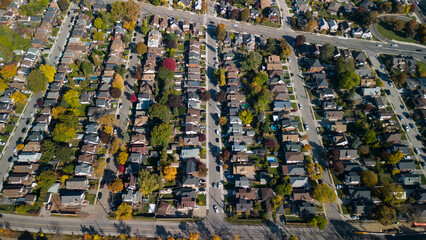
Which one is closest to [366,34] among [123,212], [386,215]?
[386,215]

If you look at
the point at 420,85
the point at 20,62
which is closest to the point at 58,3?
the point at 20,62

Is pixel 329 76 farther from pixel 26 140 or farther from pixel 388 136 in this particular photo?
pixel 26 140

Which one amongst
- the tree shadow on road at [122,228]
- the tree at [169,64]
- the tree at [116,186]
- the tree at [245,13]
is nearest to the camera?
the tree shadow on road at [122,228]

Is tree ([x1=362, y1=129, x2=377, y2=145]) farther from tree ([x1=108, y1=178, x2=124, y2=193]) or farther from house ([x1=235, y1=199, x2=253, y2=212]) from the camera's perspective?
tree ([x1=108, y1=178, x2=124, y2=193])

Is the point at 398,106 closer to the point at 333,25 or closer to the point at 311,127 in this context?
the point at 311,127

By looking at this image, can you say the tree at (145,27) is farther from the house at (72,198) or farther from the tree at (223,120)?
the house at (72,198)

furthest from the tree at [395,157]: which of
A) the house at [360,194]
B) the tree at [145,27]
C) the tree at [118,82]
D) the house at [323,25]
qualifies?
the tree at [145,27]
